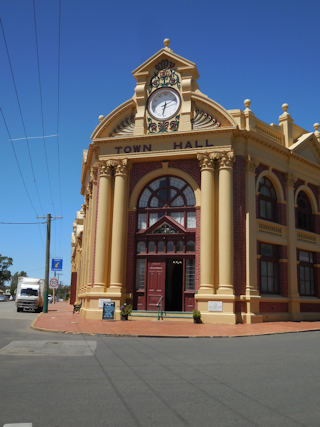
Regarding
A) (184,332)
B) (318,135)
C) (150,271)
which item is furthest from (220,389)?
(318,135)

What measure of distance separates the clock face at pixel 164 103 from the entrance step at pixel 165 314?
433 inches

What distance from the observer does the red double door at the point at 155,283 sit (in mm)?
23938

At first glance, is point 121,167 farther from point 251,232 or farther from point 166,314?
point 166,314

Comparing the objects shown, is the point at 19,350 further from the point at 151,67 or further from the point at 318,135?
the point at 318,135

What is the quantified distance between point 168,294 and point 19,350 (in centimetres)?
1505

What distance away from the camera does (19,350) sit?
1162 centimetres

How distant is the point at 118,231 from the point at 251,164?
825cm

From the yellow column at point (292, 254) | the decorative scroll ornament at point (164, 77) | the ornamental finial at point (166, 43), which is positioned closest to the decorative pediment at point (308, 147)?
the yellow column at point (292, 254)

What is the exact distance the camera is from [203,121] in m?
24.8

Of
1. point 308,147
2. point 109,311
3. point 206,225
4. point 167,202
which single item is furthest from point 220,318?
point 308,147

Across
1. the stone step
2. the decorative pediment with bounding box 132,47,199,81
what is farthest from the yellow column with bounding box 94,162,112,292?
the decorative pediment with bounding box 132,47,199,81

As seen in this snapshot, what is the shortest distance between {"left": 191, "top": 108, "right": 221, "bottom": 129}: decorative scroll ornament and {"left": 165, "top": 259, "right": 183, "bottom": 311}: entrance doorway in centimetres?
775

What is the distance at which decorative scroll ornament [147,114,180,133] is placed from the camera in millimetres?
25203

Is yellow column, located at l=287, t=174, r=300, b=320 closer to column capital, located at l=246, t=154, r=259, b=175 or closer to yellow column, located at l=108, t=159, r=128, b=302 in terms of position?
column capital, located at l=246, t=154, r=259, b=175
